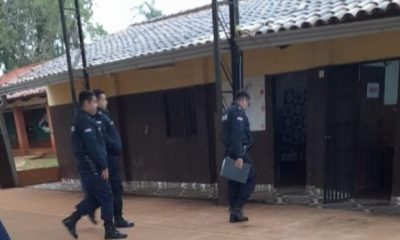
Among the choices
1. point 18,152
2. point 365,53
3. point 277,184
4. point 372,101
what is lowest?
point 18,152

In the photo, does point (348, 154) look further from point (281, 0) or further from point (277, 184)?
point (281, 0)

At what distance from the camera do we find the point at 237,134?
617 cm

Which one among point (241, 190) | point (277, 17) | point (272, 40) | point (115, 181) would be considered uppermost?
point (277, 17)

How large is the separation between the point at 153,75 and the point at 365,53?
470cm

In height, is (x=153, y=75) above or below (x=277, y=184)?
above

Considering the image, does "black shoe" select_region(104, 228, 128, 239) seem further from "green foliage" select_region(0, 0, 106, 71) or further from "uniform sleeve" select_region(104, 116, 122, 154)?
"green foliage" select_region(0, 0, 106, 71)

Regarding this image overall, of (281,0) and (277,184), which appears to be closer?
(277,184)

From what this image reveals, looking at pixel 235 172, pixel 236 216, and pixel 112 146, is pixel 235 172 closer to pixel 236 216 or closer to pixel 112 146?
pixel 236 216

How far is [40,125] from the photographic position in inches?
850

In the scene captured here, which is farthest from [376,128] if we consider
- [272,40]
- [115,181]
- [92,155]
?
[92,155]

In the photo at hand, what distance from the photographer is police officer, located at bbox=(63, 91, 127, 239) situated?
18.7 ft

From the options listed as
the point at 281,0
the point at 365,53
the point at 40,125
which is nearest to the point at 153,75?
the point at 281,0

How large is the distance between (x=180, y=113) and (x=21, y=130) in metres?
13.3

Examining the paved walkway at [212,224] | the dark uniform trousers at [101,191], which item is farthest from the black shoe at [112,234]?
the paved walkway at [212,224]
